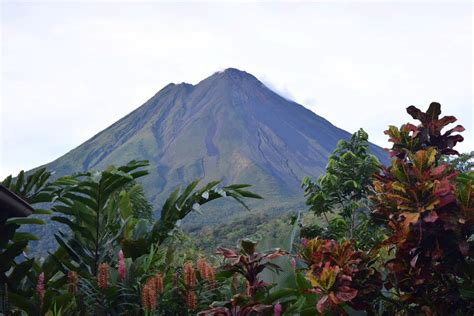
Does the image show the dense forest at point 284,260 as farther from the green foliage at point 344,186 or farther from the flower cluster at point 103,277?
the green foliage at point 344,186

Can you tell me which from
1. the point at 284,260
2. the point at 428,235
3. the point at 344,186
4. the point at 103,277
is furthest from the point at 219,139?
the point at 428,235

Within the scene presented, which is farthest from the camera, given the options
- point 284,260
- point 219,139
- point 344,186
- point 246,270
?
point 219,139

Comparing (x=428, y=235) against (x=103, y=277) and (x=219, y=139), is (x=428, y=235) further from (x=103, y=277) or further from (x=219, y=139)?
(x=219, y=139)

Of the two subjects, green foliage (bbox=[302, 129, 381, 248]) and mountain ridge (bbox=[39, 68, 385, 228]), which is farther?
mountain ridge (bbox=[39, 68, 385, 228])

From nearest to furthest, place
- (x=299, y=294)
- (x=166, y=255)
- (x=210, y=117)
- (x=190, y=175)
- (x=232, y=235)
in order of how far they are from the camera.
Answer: (x=299, y=294) → (x=166, y=255) → (x=232, y=235) → (x=190, y=175) → (x=210, y=117)

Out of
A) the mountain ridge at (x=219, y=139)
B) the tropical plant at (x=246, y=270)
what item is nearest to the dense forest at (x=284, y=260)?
the tropical plant at (x=246, y=270)

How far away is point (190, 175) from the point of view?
125m

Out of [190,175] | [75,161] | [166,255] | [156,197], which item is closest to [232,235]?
[166,255]

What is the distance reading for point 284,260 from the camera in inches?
98.6

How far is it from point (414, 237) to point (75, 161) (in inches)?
5279

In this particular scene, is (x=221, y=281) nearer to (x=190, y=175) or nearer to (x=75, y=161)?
(x=190, y=175)

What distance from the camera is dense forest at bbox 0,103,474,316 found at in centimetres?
206

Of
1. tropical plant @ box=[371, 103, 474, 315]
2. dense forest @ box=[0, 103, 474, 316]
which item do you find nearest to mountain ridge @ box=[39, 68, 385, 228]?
dense forest @ box=[0, 103, 474, 316]

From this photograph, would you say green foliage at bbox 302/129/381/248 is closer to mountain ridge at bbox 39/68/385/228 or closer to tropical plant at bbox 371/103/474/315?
tropical plant at bbox 371/103/474/315
